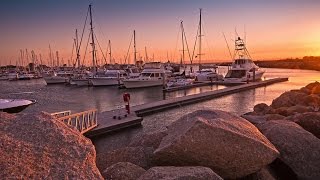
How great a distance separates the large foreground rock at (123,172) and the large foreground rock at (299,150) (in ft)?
12.9

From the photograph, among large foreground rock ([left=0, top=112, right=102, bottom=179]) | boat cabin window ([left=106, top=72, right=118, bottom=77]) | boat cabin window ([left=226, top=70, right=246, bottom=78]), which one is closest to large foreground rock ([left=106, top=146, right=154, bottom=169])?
large foreground rock ([left=0, top=112, right=102, bottom=179])

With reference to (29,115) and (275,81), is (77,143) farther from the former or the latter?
(275,81)

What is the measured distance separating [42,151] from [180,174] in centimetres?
210

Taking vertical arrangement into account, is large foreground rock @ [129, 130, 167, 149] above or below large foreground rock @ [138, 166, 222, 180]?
below

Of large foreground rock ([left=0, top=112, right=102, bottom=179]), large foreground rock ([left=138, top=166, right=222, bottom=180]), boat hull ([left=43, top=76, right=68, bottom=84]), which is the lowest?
boat hull ([left=43, top=76, right=68, bottom=84])

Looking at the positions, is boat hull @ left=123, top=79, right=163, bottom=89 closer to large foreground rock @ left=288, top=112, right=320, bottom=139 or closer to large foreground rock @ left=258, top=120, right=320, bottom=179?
large foreground rock @ left=288, top=112, right=320, bottom=139

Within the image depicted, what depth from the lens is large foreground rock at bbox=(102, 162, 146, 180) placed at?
5805mm

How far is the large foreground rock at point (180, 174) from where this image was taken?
5168 mm

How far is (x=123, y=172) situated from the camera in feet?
19.3

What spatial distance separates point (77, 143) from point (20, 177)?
1.12m

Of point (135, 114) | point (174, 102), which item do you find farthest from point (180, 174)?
point (174, 102)

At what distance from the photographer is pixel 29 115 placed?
18.3 feet

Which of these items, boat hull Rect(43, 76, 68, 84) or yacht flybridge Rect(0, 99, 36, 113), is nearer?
yacht flybridge Rect(0, 99, 36, 113)

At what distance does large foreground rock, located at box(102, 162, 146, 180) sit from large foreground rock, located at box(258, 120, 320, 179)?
394 cm
